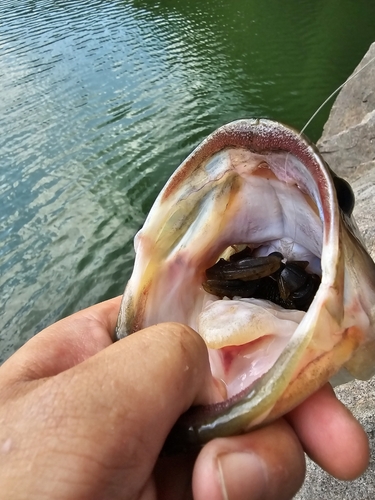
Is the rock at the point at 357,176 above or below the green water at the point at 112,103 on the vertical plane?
above

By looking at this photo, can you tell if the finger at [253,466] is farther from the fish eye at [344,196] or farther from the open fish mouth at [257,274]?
the fish eye at [344,196]

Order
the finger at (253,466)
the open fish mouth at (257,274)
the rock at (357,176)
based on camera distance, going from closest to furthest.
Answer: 1. the finger at (253,466)
2. the open fish mouth at (257,274)
3. the rock at (357,176)

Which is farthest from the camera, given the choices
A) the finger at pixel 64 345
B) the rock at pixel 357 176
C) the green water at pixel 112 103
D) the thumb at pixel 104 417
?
the green water at pixel 112 103

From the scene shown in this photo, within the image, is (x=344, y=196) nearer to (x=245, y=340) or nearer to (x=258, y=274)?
(x=258, y=274)

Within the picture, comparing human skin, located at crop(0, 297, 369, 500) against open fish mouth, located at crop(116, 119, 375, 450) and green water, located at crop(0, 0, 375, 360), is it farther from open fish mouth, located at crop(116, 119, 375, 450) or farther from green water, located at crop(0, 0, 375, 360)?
green water, located at crop(0, 0, 375, 360)

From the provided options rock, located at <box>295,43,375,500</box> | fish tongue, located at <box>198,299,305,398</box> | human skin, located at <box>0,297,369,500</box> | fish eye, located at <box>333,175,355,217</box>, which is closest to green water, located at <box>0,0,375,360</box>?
rock, located at <box>295,43,375,500</box>

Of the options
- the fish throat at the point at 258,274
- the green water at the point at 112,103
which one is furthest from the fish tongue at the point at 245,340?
the green water at the point at 112,103

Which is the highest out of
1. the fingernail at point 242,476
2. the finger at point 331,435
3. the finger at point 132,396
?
the finger at point 132,396
